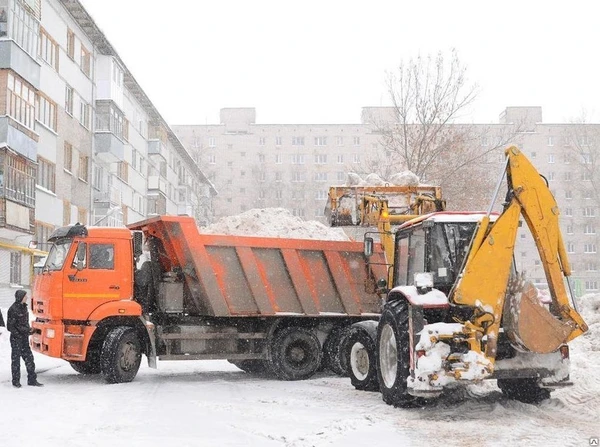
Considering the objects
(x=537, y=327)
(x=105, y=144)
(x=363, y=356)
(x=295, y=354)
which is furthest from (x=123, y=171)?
(x=537, y=327)

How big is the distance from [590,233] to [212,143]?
41833 mm

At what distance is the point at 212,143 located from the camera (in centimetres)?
8762

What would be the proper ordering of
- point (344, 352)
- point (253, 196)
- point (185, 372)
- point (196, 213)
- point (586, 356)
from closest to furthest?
point (344, 352), point (586, 356), point (185, 372), point (196, 213), point (253, 196)

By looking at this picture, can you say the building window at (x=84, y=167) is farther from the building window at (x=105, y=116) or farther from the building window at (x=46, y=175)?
the building window at (x=46, y=175)

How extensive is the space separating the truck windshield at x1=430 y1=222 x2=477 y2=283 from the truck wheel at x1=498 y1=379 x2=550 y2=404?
1675 mm

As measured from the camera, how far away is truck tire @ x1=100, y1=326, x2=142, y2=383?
1280 cm

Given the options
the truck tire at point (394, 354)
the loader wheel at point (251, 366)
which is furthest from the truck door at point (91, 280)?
the truck tire at point (394, 354)

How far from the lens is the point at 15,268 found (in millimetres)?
A: 27141

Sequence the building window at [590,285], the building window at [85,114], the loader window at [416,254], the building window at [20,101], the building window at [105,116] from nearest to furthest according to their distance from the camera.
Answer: the loader window at [416,254]
the building window at [20,101]
the building window at [85,114]
the building window at [105,116]
the building window at [590,285]

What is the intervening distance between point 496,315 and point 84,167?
29370 mm

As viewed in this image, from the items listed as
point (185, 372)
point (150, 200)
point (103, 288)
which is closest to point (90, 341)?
point (103, 288)

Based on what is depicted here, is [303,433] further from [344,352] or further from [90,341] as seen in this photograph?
[90,341]

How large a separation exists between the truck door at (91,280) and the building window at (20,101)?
531 inches

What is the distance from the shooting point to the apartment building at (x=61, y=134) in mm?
25375
